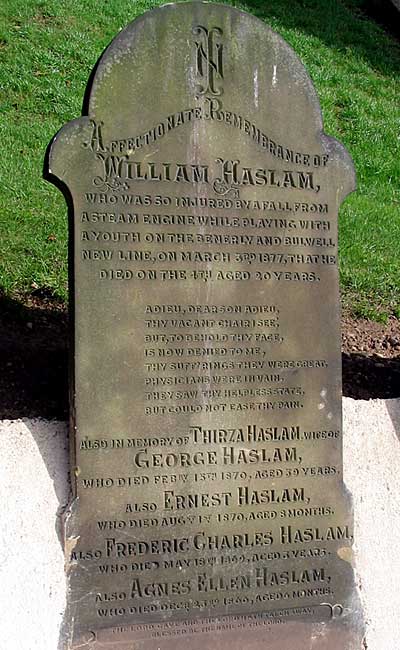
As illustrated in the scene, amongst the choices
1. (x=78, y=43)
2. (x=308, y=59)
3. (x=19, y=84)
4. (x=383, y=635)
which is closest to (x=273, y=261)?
(x=383, y=635)

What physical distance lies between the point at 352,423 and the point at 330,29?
9706 millimetres

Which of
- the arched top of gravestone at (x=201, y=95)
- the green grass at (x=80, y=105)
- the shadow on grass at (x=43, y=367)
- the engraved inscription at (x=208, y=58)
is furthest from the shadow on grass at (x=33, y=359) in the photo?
the engraved inscription at (x=208, y=58)

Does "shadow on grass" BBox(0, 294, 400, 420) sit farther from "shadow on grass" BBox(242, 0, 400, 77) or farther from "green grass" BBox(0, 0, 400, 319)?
"shadow on grass" BBox(242, 0, 400, 77)

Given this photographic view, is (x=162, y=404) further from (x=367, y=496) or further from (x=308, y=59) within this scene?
(x=308, y=59)

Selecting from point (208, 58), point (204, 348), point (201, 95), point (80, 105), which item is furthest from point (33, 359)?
point (80, 105)

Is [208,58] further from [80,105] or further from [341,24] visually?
[341,24]

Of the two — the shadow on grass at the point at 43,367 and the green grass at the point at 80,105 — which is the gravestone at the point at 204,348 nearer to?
the shadow on grass at the point at 43,367

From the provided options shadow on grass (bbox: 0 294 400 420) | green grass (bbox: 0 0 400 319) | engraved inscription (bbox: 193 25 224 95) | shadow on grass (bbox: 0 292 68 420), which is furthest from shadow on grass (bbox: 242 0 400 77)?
engraved inscription (bbox: 193 25 224 95)

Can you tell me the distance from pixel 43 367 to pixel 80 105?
4504 millimetres

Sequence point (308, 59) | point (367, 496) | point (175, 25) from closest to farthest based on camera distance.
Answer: point (175, 25) < point (367, 496) < point (308, 59)

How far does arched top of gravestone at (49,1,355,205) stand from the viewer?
3227mm

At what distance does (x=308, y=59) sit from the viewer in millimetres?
10297

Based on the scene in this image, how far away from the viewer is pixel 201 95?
11.0 feet

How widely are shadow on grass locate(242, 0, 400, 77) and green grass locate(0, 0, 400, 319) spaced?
26 millimetres
